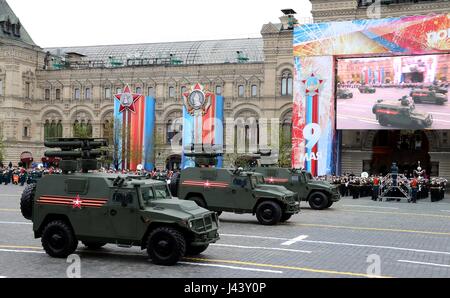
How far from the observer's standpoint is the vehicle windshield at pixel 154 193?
15.0m

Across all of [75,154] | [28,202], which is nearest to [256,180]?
[75,154]

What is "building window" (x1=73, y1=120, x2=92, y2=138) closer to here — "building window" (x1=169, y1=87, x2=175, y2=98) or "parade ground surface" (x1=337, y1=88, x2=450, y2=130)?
"building window" (x1=169, y1=87, x2=175, y2=98)

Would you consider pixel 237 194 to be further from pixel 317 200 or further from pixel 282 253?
pixel 317 200

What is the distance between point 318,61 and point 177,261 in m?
37.8

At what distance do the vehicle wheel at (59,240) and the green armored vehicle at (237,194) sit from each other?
895 cm

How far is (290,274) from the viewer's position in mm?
13500

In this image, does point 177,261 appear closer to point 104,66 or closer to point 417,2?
point 417,2

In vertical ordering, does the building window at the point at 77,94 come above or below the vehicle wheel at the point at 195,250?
above

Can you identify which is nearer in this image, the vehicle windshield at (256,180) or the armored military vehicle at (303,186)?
the vehicle windshield at (256,180)

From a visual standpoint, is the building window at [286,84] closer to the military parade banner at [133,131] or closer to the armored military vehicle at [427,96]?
the military parade banner at [133,131]

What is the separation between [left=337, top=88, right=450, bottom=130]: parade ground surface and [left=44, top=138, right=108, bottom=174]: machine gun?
1313 inches

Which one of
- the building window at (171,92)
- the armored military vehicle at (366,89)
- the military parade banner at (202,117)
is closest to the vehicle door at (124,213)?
the armored military vehicle at (366,89)

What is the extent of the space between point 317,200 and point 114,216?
1679 centimetres

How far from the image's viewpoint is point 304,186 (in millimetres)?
29797
